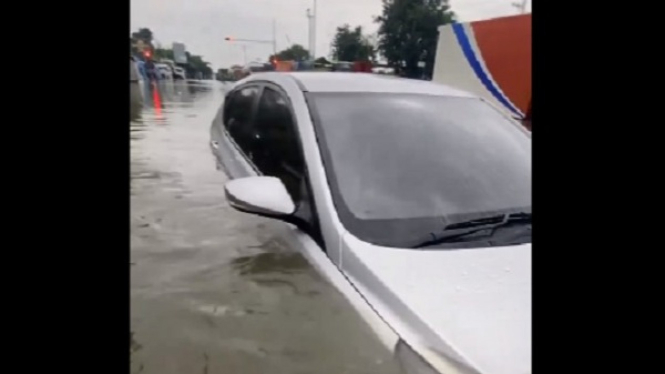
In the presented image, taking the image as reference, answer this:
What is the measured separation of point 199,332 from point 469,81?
8.99 feet

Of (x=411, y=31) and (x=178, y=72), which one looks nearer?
(x=178, y=72)

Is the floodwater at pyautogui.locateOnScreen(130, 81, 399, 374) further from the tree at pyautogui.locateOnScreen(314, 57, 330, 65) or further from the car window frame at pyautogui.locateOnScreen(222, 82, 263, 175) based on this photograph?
the tree at pyautogui.locateOnScreen(314, 57, 330, 65)

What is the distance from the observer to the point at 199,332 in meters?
1.72

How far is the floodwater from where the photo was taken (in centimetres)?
150

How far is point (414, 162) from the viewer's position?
2.12 m

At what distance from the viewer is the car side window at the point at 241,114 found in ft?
9.55

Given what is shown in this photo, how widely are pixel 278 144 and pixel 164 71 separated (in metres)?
0.59

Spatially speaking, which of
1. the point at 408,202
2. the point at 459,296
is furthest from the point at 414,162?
A: the point at 459,296

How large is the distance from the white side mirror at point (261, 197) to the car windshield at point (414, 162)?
16 centimetres

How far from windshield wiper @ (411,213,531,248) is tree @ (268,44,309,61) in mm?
748

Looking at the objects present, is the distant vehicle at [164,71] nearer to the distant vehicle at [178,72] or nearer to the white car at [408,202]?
the distant vehicle at [178,72]

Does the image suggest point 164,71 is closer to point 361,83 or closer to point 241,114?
point 361,83
